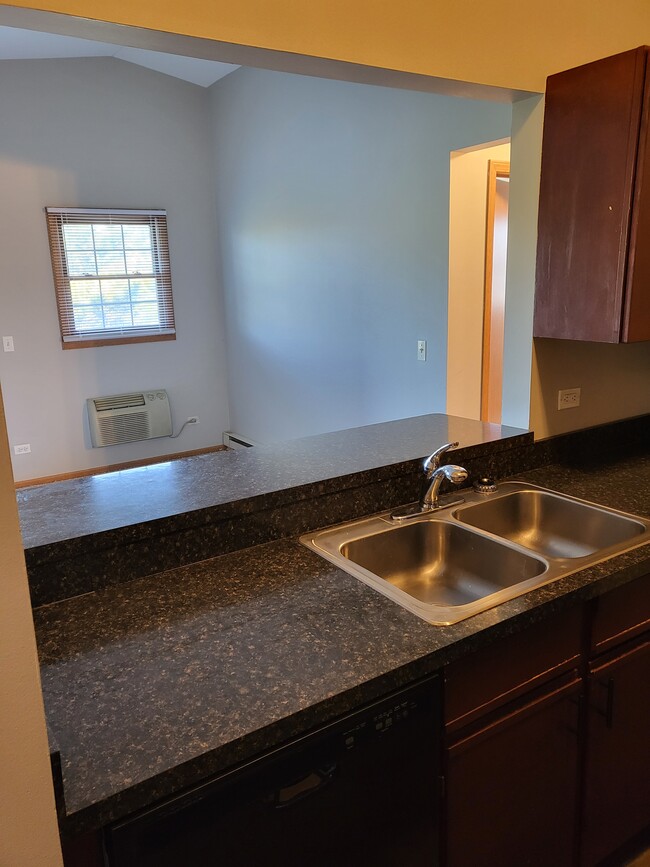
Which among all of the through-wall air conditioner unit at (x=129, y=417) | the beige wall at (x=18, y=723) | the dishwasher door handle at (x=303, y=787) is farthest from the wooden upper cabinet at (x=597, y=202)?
the through-wall air conditioner unit at (x=129, y=417)

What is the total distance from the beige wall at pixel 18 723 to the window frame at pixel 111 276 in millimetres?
5259

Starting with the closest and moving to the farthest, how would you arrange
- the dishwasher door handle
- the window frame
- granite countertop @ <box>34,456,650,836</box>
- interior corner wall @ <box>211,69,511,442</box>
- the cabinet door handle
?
granite countertop @ <box>34,456,650,836</box>
the dishwasher door handle
the cabinet door handle
interior corner wall @ <box>211,69,511,442</box>
the window frame

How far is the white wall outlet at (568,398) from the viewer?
2.22 meters

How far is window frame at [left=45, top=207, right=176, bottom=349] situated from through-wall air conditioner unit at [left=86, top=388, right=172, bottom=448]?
505mm

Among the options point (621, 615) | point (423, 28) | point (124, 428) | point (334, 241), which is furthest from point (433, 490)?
point (124, 428)

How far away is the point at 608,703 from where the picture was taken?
1510mm

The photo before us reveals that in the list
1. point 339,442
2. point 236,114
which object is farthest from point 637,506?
point 236,114

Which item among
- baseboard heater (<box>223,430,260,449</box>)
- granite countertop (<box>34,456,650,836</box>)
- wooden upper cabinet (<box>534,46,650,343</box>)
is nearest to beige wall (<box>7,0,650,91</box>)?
wooden upper cabinet (<box>534,46,650,343</box>)

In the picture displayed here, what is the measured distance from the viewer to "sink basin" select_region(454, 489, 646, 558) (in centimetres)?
179

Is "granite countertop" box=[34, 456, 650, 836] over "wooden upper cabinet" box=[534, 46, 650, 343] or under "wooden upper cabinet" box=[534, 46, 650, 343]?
under

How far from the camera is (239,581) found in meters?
1.42

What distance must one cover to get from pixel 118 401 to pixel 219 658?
16.3 feet

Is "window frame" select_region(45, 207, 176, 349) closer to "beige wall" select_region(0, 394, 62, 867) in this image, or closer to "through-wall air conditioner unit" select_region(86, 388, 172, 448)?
"through-wall air conditioner unit" select_region(86, 388, 172, 448)

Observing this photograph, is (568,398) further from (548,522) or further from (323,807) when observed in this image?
(323,807)
